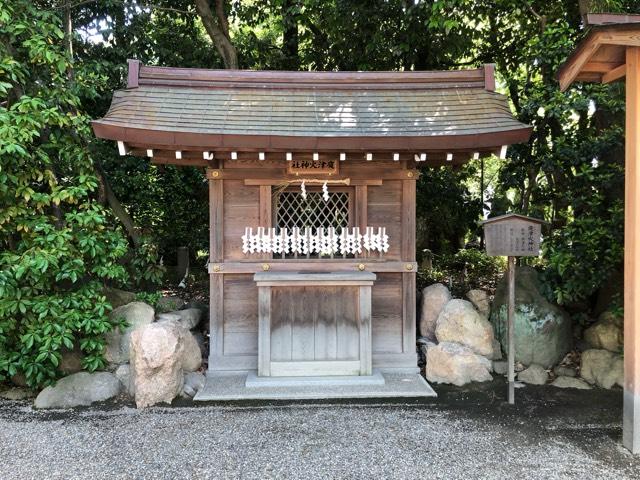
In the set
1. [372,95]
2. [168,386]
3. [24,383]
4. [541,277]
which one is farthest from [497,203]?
[24,383]

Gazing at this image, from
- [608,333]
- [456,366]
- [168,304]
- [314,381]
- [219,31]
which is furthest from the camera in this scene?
[219,31]

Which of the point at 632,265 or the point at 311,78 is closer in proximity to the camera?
the point at 632,265

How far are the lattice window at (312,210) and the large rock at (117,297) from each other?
2.28 meters

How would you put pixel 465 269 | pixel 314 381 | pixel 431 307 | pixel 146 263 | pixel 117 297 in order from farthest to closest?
pixel 465 269, pixel 146 263, pixel 431 307, pixel 117 297, pixel 314 381

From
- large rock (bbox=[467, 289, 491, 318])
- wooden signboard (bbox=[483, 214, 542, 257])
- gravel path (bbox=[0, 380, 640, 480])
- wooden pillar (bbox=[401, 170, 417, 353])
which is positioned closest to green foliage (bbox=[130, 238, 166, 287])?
gravel path (bbox=[0, 380, 640, 480])

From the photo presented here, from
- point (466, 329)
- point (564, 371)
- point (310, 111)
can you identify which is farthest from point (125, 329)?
point (564, 371)

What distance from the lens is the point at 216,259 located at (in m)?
5.57

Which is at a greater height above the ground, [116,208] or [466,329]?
[116,208]

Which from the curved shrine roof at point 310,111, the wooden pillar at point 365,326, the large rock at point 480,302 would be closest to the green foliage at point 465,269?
the large rock at point 480,302

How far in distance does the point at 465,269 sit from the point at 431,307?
4.53 metres

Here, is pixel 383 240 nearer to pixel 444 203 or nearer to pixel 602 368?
pixel 602 368

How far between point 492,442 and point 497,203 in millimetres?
7259

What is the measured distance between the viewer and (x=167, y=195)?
924 centimetres

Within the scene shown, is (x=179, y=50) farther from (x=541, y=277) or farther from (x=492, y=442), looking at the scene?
(x=492, y=442)
